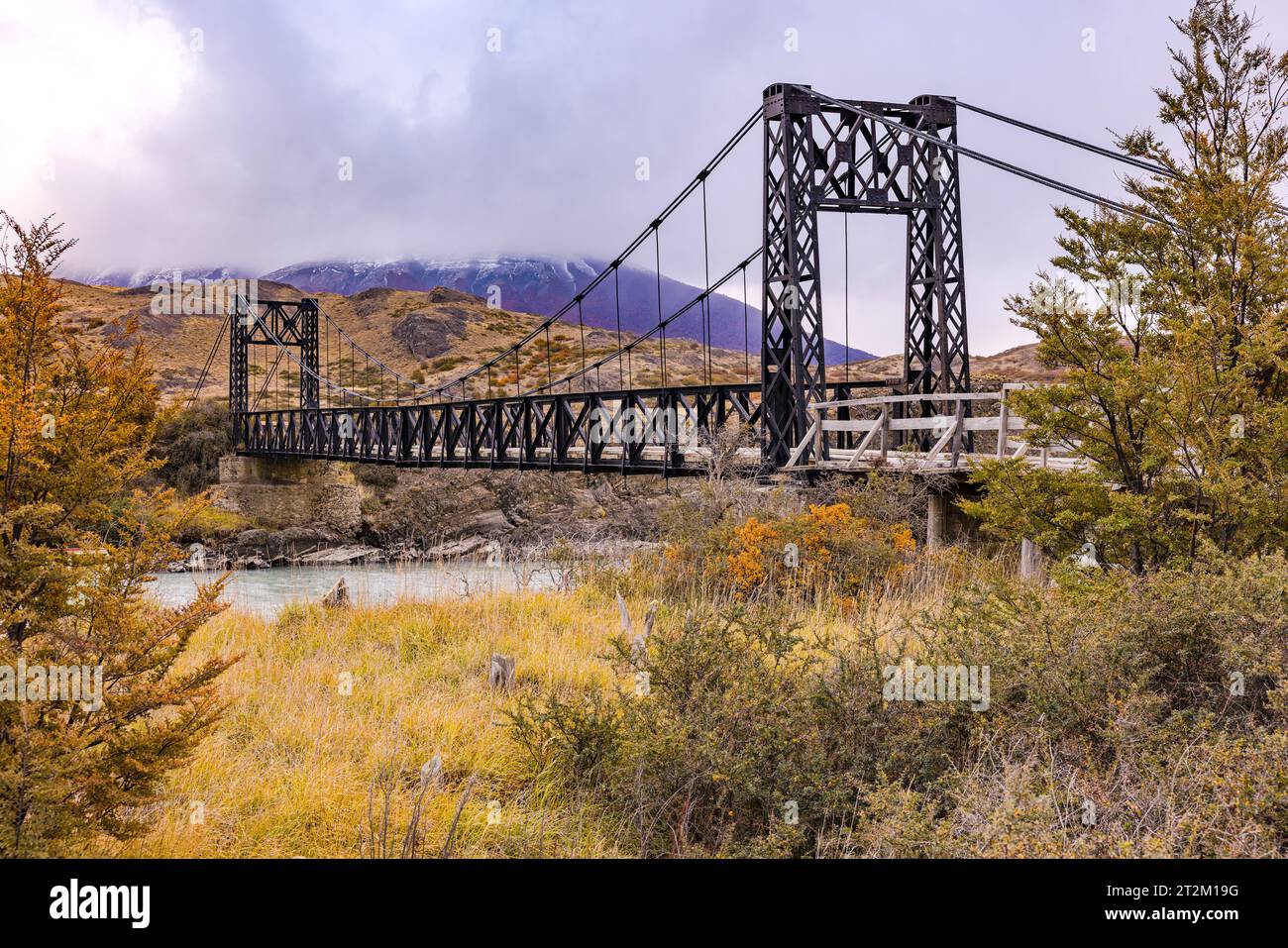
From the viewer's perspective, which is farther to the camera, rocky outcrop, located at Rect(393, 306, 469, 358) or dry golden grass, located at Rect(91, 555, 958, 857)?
rocky outcrop, located at Rect(393, 306, 469, 358)

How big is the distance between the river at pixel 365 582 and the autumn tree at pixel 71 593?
4.96 meters

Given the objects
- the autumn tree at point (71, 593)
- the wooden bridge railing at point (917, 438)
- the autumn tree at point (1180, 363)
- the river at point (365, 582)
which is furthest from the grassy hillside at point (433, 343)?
the autumn tree at point (71, 593)

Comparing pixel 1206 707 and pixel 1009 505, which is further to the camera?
pixel 1009 505

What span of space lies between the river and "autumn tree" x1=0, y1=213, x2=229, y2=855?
4.96 m

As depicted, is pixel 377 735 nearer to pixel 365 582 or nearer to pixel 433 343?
pixel 365 582

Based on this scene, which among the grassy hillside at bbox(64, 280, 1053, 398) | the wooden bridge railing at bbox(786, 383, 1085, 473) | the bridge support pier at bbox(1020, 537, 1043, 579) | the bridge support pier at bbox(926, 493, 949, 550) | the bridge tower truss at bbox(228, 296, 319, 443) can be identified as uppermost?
the grassy hillside at bbox(64, 280, 1053, 398)

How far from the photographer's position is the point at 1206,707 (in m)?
3.84

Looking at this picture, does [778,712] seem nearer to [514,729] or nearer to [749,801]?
[749,801]

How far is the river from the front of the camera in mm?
9439

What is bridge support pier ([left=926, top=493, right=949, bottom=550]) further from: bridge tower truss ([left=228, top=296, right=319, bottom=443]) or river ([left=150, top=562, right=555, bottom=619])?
bridge tower truss ([left=228, top=296, right=319, bottom=443])

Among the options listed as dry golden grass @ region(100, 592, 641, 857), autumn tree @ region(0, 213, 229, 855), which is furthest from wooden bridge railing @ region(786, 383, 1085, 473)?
autumn tree @ region(0, 213, 229, 855)

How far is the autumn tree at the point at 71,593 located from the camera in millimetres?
2748
